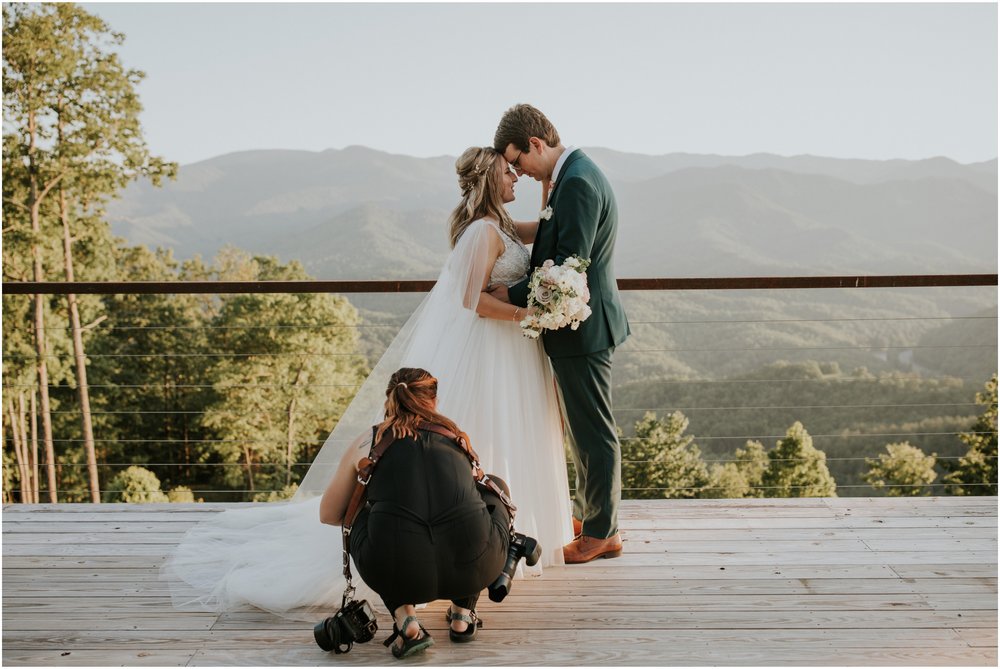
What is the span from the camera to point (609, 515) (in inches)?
116

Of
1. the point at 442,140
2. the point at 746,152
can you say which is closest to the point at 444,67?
the point at 442,140

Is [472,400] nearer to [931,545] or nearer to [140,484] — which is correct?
[931,545]

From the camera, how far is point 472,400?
108 inches

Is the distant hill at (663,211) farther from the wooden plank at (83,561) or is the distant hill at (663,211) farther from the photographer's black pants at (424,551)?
the photographer's black pants at (424,551)

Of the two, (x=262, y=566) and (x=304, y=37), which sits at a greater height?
(x=304, y=37)

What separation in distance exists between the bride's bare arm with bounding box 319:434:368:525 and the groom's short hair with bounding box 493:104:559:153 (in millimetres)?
1156

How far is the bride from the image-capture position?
2699mm

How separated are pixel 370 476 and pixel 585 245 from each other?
3.49 feet

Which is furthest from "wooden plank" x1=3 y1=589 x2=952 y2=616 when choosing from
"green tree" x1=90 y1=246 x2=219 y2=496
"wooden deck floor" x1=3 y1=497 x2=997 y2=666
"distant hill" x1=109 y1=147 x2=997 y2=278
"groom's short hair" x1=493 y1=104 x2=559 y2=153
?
"distant hill" x1=109 y1=147 x2=997 y2=278

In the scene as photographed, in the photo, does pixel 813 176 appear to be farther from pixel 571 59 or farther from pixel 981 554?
pixel 981 554

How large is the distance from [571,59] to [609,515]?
4992 centimetres

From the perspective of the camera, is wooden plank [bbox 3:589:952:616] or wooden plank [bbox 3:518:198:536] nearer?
wooden plank [bbox 3:589:952:616]

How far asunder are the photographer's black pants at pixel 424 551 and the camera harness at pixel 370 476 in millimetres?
52

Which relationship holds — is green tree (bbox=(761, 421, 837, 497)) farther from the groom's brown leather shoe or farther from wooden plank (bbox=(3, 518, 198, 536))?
wooden plank (bbox=(3, 518, 198, 536))
